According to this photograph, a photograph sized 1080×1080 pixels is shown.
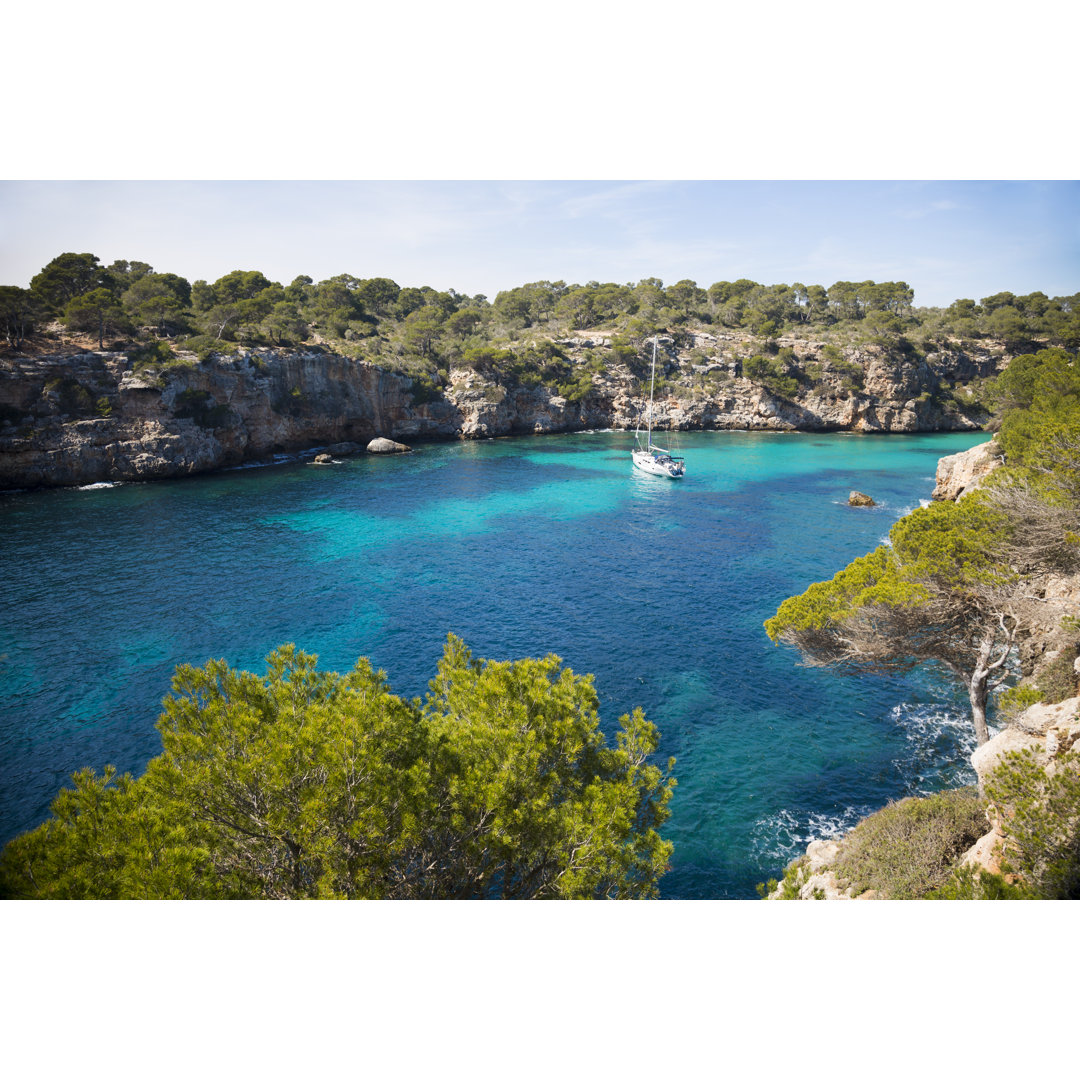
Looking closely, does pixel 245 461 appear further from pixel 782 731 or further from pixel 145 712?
pixel 782 731

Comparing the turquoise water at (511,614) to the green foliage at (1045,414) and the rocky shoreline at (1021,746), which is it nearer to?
the rocky shoreline at (1021,746)

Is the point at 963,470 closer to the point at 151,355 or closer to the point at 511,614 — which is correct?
the point at 511,614

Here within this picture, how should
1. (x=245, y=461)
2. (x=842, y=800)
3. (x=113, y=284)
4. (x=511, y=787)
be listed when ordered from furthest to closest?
(x=245, y=461) < (x=113, y=284) < (x=842, y=800) < (x=511, y=787)

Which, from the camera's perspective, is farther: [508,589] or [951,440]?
[951,440]

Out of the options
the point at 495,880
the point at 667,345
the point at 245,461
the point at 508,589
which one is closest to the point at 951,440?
the point at 667,345

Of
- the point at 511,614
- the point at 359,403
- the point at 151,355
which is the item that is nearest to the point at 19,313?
the point at 151,355

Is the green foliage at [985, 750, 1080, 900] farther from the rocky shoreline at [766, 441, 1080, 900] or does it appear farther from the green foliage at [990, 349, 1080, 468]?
the green foliage at [990, 349, 1080, 468]
